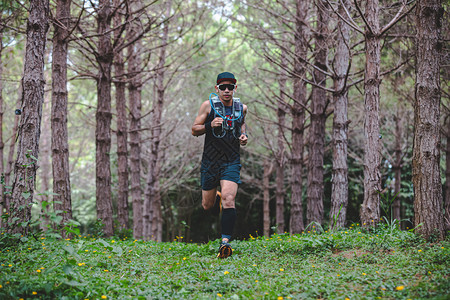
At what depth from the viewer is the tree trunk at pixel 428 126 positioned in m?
4.36

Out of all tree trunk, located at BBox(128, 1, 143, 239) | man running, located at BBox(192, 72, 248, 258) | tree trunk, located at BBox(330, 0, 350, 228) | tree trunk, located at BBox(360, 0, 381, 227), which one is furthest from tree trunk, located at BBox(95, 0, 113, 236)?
tree trunk, located at BBox(360, 0, 381, 227)

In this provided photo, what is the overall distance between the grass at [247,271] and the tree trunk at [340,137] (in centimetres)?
149

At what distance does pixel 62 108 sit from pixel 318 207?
18.1 ft

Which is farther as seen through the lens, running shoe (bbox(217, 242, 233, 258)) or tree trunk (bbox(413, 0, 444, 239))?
running shoe (bbox(217, 242, 233, 258))

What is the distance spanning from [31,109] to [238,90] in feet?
32.5

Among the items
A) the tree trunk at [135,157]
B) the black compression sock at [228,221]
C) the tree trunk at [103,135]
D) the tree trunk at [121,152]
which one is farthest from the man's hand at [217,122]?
the tree trunk at [135,157]

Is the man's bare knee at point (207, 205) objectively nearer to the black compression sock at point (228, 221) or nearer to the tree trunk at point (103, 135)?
the black compression sock at point (228, 221)

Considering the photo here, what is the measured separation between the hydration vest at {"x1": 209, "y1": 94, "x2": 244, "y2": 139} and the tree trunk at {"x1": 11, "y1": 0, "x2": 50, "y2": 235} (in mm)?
2372

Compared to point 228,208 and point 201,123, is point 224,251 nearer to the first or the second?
point 228,208

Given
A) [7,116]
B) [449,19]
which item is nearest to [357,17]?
[449,19]

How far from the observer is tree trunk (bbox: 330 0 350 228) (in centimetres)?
707

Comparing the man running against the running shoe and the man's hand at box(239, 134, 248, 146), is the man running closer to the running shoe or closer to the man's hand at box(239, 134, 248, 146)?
the man's hand at box(239, 134, 248, 146)

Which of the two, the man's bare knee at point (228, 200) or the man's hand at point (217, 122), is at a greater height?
the man's hand at point (217, 122)

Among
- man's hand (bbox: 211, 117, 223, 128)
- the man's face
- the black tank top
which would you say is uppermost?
the man's face
